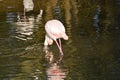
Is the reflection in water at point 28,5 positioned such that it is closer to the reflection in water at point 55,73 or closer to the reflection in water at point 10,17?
the reflection in water at point 10,17

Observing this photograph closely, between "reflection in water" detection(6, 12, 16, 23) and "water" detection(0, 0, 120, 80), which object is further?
"reflection in water" detection(6, 12, 16, 23)

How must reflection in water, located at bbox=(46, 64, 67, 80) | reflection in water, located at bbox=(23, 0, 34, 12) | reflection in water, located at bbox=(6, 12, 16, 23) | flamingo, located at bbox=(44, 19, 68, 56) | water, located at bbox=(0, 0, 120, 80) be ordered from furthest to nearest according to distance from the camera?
reflection in water, located at bbox=(23, 0, 34, 12) < reflection in water, located at bbox=(6, 12, 16, 23) < flamingo, located at bbox=(44, 19, 68, 56) < water, located at bbox=(0, 0, 120, 80) < reflection in water, located at bbox=(46, 64, 67, 80)


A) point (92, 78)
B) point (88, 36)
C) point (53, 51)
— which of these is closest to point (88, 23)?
point (88, 36)

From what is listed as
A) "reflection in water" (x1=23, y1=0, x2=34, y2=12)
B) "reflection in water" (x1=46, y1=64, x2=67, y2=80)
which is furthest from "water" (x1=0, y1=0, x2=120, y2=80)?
"reflection in water" (x1=23, y1=0, x2=34, y2=12)

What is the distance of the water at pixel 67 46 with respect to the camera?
10375 mm

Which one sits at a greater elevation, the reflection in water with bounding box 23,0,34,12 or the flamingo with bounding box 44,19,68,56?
the flamingo with bounding box 44,19,68,56

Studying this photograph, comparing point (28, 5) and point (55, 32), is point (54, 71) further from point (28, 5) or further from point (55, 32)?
point (28, 5)

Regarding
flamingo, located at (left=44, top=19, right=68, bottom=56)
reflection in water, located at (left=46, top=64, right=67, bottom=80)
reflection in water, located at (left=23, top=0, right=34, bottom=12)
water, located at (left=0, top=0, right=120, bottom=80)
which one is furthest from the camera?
reflection in water, located at (left=23, top=0, right=34, bottom=12)

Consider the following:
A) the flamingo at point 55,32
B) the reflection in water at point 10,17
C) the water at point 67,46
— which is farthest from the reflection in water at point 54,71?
the reflection in water at point 10,17

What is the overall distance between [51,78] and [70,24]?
5.64 meters

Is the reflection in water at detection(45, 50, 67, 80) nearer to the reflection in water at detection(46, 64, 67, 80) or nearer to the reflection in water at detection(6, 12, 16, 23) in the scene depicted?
the reflection in water at detection(46, 64, 67, 80)

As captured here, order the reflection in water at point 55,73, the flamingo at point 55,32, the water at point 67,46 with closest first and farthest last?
the reflection in water at point 55,73 → the water at point 67,46 → the flamingo at point 55,32

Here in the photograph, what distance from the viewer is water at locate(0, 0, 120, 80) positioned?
1038cm

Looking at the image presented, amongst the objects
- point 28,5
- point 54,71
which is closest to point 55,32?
point 54,71
